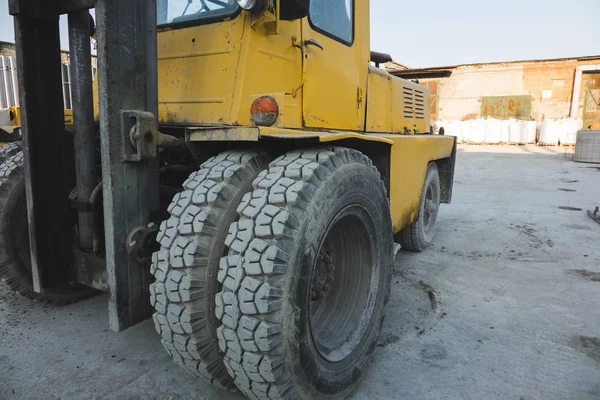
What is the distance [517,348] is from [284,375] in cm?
183

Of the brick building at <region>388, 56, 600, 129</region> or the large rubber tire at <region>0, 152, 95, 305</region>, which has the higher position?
the brick building at <region>388, 56, 600, 129</region>

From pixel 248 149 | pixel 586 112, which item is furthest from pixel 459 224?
pixel 586 112

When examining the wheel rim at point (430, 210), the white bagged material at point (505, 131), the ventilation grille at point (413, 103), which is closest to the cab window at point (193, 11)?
the ventilation grille at point (413, 103)

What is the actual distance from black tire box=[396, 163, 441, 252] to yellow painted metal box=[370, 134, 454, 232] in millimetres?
245

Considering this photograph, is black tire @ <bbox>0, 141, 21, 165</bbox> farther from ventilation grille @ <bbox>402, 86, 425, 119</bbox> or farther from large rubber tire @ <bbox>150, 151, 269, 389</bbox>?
ventilation grille @ <bbox>402, 86, 425, 119</bbox>

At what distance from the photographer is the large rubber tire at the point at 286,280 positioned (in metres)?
1.81

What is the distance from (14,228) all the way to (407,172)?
3.01m

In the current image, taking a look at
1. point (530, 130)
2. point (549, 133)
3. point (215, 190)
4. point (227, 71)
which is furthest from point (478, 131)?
point (215, 190)

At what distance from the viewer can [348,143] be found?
283 centimetres

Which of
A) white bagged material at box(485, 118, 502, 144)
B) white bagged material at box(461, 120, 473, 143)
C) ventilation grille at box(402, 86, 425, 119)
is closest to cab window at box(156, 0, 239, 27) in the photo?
ventilation grille at box(402, 86, 425, 119)

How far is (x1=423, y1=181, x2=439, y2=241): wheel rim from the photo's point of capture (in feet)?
17.3

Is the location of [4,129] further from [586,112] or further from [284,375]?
[586,112]

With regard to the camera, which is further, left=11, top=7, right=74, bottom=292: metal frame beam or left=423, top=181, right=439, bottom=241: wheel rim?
left=423, top=181, right=439, bottom=241: wheel rim

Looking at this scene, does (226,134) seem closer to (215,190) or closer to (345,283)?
(215,190)
